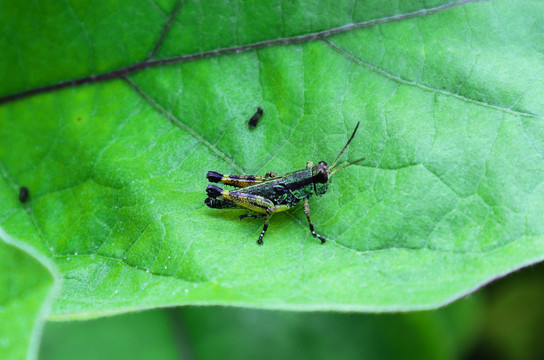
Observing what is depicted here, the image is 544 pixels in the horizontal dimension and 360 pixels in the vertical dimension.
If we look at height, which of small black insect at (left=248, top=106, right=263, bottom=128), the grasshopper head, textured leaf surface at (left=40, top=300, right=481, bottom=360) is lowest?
textured leaf surface at (left=40, top=300, right=481, bottom=360)

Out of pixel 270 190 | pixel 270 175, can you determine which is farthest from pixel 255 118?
pixel 270 190

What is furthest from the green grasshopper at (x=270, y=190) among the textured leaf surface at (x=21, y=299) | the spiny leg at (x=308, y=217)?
the textured leaf surface at (x=21, y=299)

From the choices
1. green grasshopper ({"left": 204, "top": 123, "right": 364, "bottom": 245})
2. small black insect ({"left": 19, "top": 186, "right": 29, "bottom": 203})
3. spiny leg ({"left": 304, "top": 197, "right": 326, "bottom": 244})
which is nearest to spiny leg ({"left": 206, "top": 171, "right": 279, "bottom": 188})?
green grasshopper ({"left": 204, "top": 123, "right": 364, "bottom": 245})

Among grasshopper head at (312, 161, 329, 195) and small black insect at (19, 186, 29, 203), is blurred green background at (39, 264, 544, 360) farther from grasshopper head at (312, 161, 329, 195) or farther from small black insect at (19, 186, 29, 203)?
grasshopper head at (312, 161, 329, 195)

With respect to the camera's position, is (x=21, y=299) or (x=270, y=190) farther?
(x=270, y=190)

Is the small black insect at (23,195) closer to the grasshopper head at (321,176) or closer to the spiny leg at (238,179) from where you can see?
the spiny leg at (238,179)

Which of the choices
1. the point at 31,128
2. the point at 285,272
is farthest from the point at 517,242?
the point at 31,128

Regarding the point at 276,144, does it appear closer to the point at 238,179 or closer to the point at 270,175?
the point at 270,175
